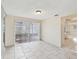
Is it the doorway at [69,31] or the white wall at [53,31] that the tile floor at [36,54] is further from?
the white wall at [53,31]

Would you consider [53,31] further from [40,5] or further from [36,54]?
[40,5]

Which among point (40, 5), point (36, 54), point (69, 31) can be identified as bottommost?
point (36, 54)

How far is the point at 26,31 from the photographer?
25.0 feet

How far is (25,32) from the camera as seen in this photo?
759 centimetres

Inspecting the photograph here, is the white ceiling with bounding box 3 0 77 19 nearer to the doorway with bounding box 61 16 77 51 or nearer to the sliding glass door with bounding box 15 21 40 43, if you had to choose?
the doorway with bounding box 61 16 77 51

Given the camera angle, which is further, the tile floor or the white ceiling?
the tile floor

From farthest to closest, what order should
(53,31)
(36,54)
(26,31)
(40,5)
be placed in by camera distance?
1. (26,31)
2. (53,31)
3. (36,54)
4. (40,5)

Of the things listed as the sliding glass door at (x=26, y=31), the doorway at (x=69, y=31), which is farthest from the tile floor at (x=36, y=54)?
the sliding glass door at (x=26, y=31)

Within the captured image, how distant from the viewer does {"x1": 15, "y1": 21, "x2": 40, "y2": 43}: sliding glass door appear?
7.18 meters

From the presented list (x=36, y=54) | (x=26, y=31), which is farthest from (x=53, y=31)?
(x=26, y=31)

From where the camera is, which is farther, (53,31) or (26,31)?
(26,31)

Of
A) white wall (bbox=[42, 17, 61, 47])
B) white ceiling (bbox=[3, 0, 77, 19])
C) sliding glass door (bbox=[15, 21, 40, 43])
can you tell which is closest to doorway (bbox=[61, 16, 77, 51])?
white wall (bbox=[42, 17, 61, 47])

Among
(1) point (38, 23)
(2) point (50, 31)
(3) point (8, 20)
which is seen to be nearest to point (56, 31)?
(2) point (50, 31)

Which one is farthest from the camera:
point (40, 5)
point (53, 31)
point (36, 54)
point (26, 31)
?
point (26, 31)
